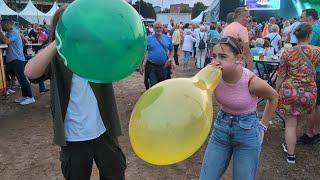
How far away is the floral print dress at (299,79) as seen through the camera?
4734 millimetres

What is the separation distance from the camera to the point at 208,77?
2.14 m

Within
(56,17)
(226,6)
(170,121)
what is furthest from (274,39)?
(226,6)

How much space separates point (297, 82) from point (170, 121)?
11.2 feet

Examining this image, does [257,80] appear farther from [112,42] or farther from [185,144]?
[112,42]

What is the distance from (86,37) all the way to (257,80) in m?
1.35

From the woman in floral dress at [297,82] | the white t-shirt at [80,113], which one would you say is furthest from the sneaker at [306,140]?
the white t-shirt at [80,113]

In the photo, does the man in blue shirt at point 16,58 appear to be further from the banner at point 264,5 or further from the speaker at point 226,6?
the speaker at point 226,6

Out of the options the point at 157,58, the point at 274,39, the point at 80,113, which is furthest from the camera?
the point at 274,39

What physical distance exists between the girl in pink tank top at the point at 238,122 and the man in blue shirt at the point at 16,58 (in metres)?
6.08

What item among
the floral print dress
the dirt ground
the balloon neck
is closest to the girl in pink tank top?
the balloon neck

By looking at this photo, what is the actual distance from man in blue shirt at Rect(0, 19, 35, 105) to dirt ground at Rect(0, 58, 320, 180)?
1096mm

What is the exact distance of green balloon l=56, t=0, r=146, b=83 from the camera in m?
1.77

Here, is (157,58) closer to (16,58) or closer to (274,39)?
(16,58)

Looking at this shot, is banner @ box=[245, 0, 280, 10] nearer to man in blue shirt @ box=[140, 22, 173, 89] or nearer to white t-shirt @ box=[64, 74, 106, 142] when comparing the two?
man in blue shirt @ box=[140, 22, 173, 89]
